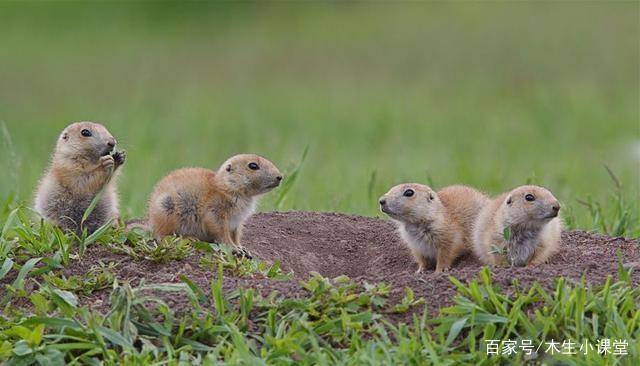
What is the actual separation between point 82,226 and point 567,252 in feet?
9.83

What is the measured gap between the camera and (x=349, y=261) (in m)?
7.25

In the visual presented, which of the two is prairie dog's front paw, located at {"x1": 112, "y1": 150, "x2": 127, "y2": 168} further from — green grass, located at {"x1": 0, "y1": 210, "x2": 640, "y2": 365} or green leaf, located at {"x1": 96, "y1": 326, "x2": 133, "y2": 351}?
green leaf, located at {"x1": 96, "y1": 326, "x2": 133, "y2": 351}

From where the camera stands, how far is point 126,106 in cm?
1688

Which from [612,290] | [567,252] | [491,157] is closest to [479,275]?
[612,290]

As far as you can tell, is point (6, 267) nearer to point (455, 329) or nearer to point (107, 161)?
point (107, 161)

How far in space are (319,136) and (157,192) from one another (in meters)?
8.10

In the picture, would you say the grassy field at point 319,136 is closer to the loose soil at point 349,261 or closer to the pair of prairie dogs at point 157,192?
the loose soil at point 349,261

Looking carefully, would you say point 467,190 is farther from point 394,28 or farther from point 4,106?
point 394,28

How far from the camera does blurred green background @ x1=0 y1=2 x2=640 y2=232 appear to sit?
38.4ft

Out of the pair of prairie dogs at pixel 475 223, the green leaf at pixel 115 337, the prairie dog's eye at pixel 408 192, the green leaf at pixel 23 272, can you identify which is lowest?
the green leaf at pixel 115 337

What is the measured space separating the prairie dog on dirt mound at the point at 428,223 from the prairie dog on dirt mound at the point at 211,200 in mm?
809

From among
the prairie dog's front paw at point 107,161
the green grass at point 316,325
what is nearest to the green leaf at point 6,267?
the green grass at point 316,325

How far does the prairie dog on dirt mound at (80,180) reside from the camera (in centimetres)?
689

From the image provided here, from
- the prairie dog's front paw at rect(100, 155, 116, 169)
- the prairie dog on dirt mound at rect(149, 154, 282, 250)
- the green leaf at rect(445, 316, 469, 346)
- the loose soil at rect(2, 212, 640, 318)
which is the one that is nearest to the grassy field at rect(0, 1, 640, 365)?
the green leaf at rect(445, 316, 469, 346)
